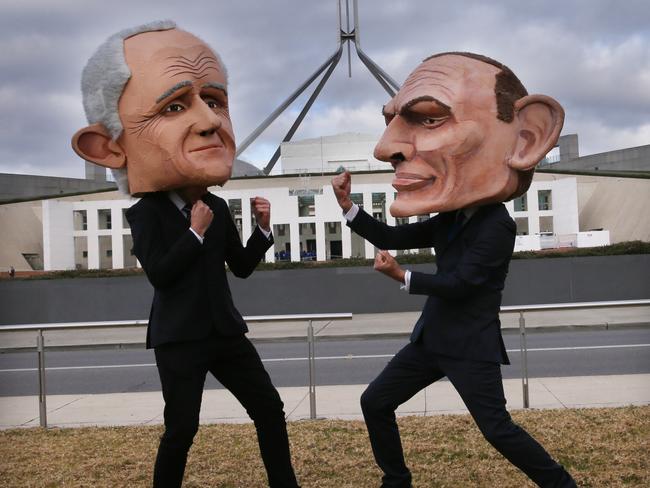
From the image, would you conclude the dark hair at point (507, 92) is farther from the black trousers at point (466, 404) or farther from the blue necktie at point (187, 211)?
the blue necktie at point (187, 211)

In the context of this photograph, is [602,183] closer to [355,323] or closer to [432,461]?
[355,323]

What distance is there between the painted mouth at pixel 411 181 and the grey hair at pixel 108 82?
1.41m

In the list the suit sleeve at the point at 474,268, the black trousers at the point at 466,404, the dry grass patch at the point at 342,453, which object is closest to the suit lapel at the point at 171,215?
the suit sleeve at the point at 474,268

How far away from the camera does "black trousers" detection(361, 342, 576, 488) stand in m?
3.26

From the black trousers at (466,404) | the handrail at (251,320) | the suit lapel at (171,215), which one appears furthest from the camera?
the handrail at (251,320)

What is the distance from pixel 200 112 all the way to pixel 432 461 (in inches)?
105

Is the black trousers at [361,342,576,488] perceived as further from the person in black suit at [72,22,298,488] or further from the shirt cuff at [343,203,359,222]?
the shirt cuff at [343,203,359,222]

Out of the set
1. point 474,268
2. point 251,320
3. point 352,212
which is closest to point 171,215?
point 352,212

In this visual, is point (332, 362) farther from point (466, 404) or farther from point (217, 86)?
point (217, 86)

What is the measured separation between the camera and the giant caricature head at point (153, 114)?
3516 millimetres

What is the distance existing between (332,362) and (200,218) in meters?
6.61

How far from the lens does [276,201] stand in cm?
2105

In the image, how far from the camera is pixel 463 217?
3641 millimetres

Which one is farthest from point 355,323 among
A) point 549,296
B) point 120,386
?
point 120,386
